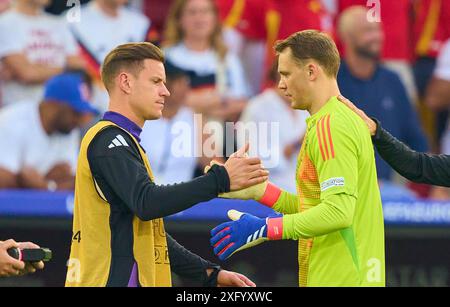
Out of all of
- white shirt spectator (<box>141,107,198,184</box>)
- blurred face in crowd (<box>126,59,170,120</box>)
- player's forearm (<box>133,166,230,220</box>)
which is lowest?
player's forearm (<box>133,166,230,220</box>)

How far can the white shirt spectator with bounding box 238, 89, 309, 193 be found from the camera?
9.31m

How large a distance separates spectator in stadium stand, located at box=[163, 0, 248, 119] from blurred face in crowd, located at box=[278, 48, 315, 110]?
4243 mm

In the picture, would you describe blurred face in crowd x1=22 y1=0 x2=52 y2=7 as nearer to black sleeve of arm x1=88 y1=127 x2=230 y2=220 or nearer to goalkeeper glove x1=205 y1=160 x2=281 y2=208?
goalkeeper glove x1=205 y1=160 x2=281 y2=208

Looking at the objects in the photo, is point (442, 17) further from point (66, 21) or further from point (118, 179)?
point (118, 179)

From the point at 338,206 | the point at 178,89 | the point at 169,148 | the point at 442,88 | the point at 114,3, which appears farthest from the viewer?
the point at 442,88

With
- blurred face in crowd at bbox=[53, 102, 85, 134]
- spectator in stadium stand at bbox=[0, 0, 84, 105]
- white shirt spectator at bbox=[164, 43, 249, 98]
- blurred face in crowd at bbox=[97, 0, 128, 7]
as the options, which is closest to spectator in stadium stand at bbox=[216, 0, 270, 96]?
white shirt spectator at bbox=[164, 43, 249, 98]

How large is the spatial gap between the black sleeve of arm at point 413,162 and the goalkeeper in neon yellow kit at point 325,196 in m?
0.42

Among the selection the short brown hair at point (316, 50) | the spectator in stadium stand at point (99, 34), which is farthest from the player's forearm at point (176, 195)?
the spectator in stadium stand at point (99, 34)

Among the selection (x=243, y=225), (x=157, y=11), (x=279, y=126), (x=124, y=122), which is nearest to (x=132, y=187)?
(x=124, y=122)

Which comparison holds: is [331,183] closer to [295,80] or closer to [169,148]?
[295,80]

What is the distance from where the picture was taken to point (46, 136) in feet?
30.7

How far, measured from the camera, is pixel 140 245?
5.04m

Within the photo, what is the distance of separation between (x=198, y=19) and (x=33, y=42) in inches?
55.1

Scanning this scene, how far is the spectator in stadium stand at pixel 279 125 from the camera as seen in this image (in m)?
9.33
